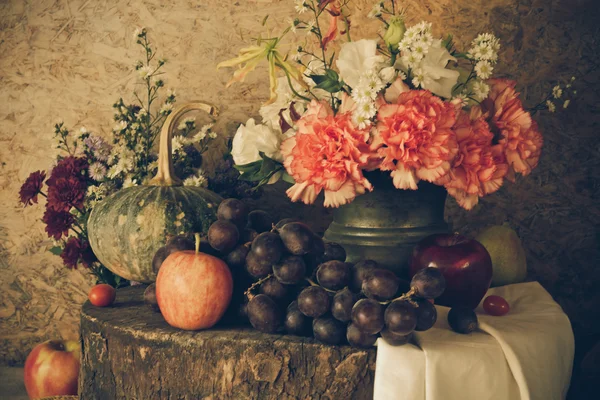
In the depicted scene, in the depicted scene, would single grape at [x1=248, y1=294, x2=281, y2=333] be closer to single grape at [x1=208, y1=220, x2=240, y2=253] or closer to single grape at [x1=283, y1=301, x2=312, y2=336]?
single grape at [x1=283, y1=301, x2=312, y2=336]

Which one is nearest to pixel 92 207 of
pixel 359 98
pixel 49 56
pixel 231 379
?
pixel 49 56

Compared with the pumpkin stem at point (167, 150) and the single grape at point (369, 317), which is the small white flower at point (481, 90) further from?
the pumpkin stem at point (167, 150)

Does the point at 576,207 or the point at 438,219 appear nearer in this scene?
the point at 438,219

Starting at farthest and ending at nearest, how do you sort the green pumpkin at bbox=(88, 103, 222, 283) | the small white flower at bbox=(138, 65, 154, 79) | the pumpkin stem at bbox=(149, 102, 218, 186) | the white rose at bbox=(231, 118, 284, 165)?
the small white flower at bbox=(138, 65, 154, 79) < the pumpkin stem at bbox=(149, 102, 218, 186) < the green pumpkin at bbox=(88, 103, 222, 283) < the white rose at bbox=(231, 118, 284, 165)

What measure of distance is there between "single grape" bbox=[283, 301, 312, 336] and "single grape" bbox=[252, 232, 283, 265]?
101mm

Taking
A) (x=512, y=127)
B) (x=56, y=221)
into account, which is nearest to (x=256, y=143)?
(x=512, y=127)

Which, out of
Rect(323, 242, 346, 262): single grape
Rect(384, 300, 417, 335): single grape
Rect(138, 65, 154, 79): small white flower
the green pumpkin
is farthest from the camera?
Rect(138, 65, 154, 79): small white flower

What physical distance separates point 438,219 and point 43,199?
141 cm

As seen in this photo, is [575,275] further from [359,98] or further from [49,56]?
[49,56]

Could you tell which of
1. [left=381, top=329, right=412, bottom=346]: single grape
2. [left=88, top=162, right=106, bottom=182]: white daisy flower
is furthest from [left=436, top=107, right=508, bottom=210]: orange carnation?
[left=88, top=162, right=106, bottom=182]: white daisy flower

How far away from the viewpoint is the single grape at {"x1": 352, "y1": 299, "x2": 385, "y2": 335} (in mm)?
942

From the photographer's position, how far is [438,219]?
128 cm

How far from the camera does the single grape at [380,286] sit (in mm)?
964

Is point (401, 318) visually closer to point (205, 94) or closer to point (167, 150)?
point (167, 150)
